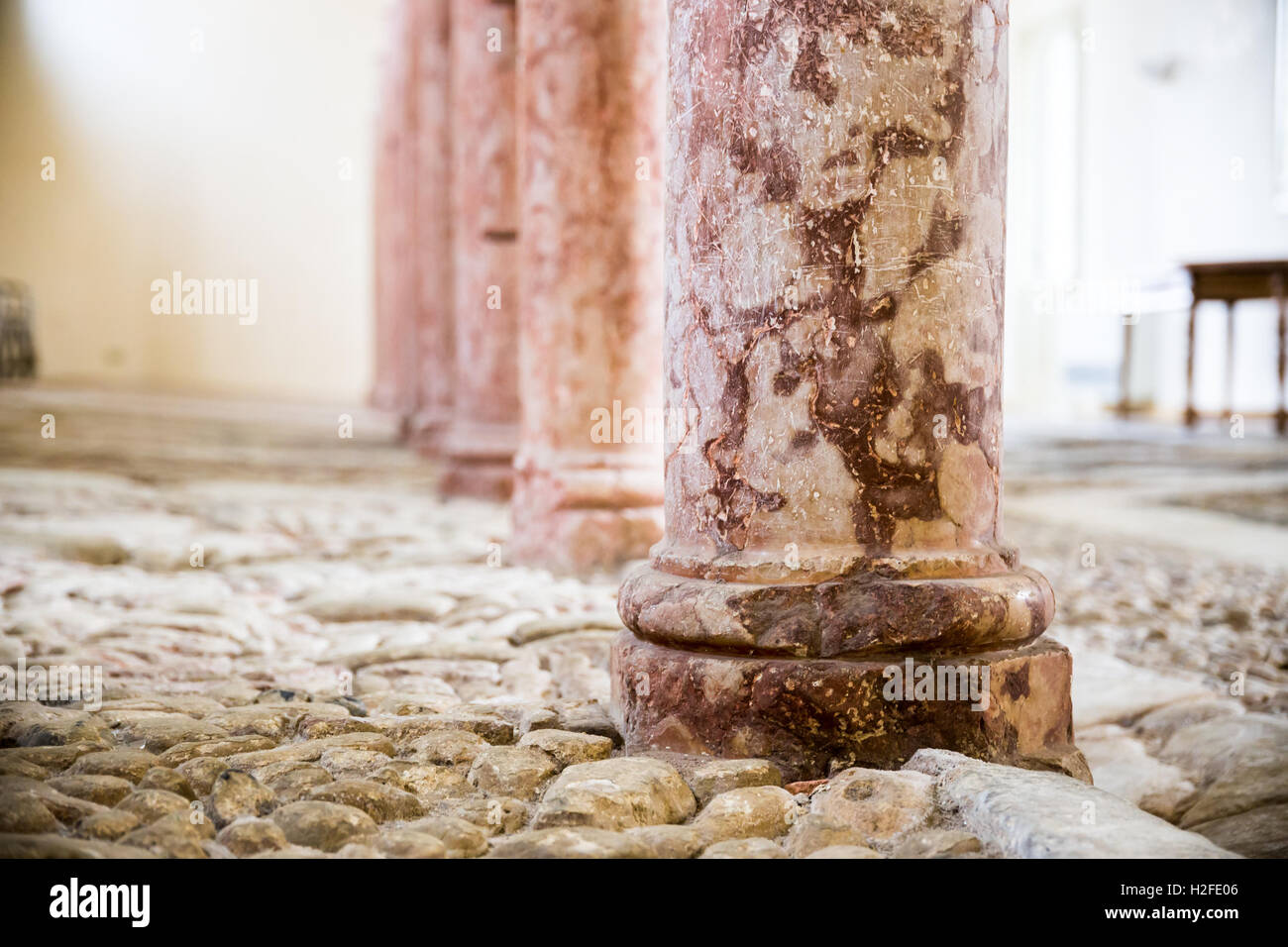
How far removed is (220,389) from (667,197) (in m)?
16.4

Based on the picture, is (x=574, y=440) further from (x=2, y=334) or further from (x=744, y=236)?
(x=2, y=334)

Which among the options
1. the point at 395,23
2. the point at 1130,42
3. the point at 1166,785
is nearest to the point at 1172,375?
the point at 1130,42

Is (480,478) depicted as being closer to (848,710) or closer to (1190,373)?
(848,710)

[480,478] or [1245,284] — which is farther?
[1245,284]

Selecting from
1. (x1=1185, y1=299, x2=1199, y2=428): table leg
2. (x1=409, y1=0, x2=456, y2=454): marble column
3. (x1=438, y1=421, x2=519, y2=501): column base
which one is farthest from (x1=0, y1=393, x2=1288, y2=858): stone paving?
(x1=1185, y1=299, x2=1199, y2=428): table leg

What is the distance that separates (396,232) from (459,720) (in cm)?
935

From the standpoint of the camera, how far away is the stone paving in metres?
1.60

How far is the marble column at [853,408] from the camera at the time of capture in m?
1.90

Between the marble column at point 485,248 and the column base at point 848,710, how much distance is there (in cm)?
354

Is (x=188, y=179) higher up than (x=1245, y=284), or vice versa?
(x=188, y=179)

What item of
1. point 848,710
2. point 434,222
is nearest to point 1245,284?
point 434,222

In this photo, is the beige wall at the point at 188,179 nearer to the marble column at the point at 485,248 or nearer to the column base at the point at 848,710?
the marble column at the point at 485,248

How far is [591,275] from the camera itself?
387cm

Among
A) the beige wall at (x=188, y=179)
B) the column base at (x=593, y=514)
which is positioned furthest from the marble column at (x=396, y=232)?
the column base at (x=593, y=514)
